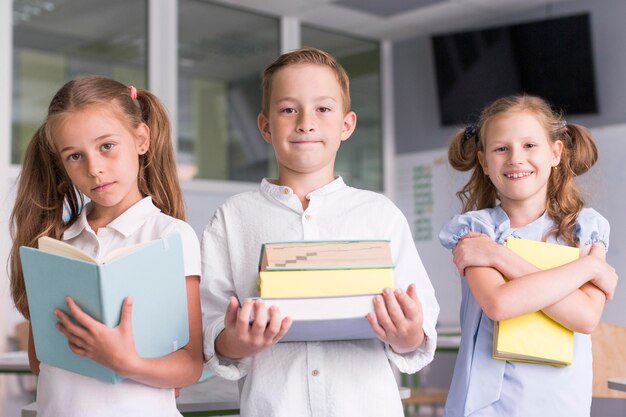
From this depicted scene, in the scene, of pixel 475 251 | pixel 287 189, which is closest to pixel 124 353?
pixel 287 189

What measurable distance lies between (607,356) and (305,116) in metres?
1.90

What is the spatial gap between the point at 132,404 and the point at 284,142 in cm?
52

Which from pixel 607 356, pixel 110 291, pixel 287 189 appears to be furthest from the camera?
pixel 607 356

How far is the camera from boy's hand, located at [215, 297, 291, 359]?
120 cm

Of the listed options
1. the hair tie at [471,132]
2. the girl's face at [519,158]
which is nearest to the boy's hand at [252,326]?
the girl's face at [519,158]

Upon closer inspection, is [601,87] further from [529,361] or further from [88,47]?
[529,361]

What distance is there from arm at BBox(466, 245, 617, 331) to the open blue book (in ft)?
2.03

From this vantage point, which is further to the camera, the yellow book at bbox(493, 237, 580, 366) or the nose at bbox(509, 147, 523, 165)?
the nose at bbox(509, 147, 523, 165)

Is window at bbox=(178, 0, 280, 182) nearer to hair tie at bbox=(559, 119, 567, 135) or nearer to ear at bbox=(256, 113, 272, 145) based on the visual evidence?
hair tie at bbox=(559, 119, 567, 135)

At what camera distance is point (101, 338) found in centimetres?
122

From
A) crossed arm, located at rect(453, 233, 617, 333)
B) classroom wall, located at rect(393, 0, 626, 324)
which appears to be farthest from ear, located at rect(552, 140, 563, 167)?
classroom wall, located at rect(393, 0, 626, 324)

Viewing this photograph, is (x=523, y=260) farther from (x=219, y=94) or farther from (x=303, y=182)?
(x=219, y=94)

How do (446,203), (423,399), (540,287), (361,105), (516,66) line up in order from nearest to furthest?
1. (540,287)
2. (423,399)
3. (516,66)
4. (446,203)
5. (361,105)

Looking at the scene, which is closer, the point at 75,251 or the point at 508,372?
the point at 75,251
